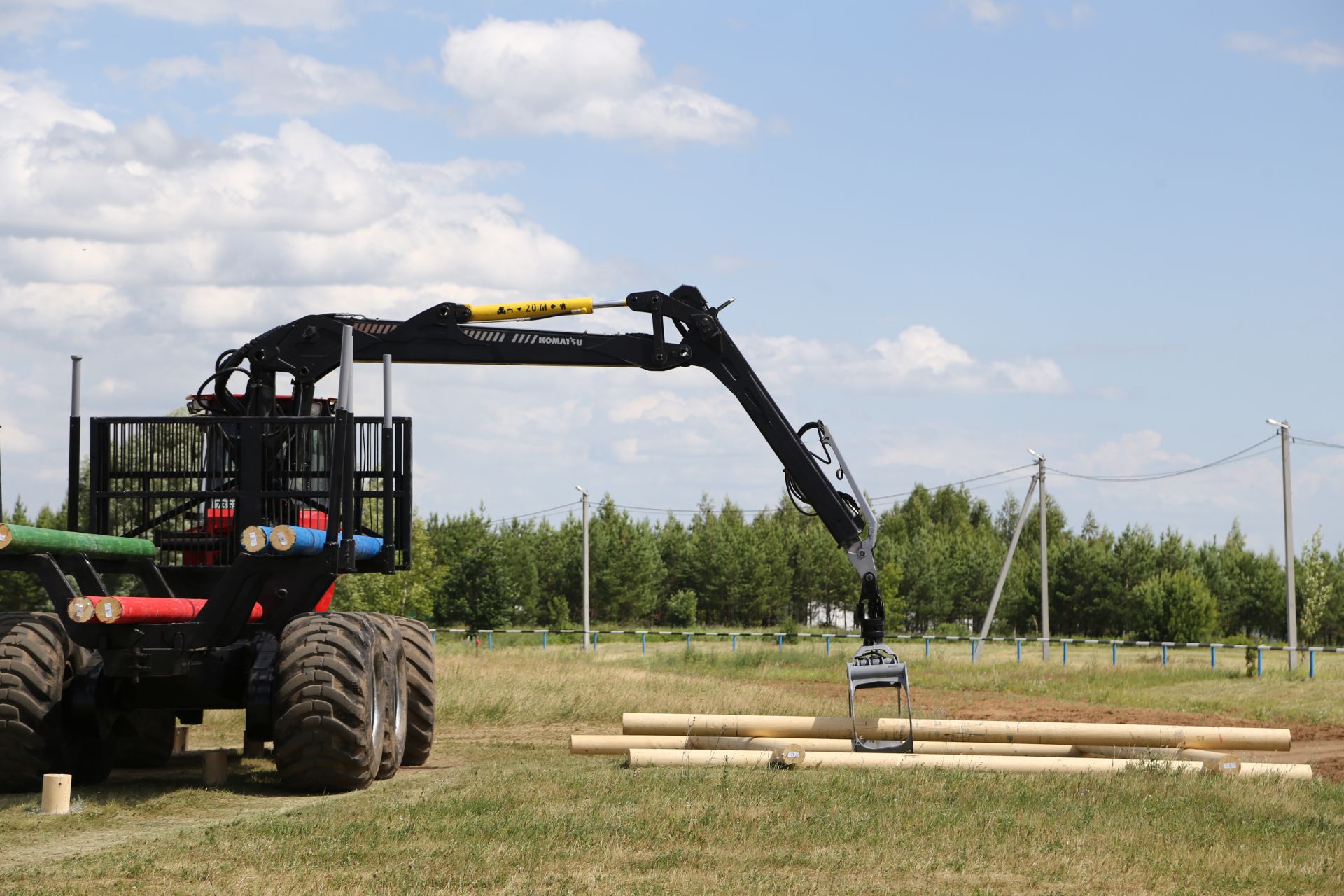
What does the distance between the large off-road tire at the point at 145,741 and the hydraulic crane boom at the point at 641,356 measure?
324 centimetres

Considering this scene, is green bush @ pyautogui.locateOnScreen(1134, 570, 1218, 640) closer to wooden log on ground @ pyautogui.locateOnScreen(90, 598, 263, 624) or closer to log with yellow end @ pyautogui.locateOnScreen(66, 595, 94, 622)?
wooden log on ground @ pyautogui.locateOnScreen(90, 598, 263, 624)

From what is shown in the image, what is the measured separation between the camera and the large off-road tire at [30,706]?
11.9 m

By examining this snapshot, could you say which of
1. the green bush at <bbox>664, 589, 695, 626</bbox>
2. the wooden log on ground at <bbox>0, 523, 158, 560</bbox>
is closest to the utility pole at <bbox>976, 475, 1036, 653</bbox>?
the wooden log on ground at <bbox>0, 523, 158, 560</bbox>

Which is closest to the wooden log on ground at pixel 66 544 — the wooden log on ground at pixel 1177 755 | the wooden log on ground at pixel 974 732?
the wooden log on ground at pixel 974 732

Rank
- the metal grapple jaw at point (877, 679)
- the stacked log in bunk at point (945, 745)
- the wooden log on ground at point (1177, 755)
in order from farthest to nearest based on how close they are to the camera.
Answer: the metal grapple jaw at point (877, 679) < the stacked log in bunk at point (945, 745) < the wooden log on ground at point (1177, 755)

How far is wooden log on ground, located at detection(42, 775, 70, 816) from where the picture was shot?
11.1 meters

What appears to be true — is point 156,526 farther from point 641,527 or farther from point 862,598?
point 641,527

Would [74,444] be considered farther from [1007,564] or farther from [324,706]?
[1007,564]

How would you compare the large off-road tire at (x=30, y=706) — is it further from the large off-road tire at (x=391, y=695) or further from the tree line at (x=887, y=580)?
the tree line at (x=887, y=580)

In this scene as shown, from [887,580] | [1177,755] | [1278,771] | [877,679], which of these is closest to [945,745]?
[877,679]

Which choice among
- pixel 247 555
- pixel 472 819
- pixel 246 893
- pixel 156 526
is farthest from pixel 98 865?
pixel 156 526

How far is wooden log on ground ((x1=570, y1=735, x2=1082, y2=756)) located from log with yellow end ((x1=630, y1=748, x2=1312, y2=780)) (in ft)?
1.72

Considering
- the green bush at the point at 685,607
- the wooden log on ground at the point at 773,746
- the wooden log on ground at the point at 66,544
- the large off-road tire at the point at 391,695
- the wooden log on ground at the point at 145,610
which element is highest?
the wooden log on ground at the point at 66,544

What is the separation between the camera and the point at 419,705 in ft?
48.8
